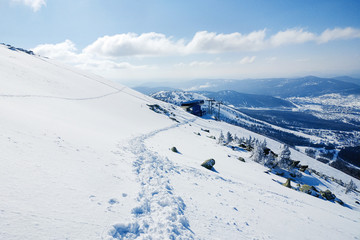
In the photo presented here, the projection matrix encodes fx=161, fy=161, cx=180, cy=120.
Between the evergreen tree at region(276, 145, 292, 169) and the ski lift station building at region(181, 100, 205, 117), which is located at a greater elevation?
the ski lift station building at region(181, 100, 205, 117)

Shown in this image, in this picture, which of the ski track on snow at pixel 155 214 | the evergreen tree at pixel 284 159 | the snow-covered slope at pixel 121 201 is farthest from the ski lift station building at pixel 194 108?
the ski track on snow at pixel 155 214

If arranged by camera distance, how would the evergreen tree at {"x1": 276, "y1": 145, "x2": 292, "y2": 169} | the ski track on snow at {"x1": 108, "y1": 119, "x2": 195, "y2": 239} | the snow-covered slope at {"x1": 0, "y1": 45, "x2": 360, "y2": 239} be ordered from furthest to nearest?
the evergreen tree at {"x1": 276, "y1": 145, "x2": 292, "y2": 169}
the ski track on snow at {"x1": 108, "y1": 119, "x2": 195, "y2": 239}
the snow-covered slope at {"x1": 0, "y1": 45, "x2": 360, "y2": 239}

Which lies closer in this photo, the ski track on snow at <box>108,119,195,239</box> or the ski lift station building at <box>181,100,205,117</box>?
the ski track on snow at <box>108,119,195,239</box>

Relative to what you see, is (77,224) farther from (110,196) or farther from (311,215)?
(311,215)

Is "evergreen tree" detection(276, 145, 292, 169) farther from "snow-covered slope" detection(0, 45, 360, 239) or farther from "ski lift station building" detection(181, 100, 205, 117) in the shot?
"ski lift station building" detection(181, 100, 205, 117)

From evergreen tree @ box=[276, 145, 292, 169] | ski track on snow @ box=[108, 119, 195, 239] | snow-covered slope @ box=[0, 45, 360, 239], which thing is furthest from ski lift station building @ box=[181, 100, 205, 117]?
ski track on snow @ box=[108, 119, 195, 239]

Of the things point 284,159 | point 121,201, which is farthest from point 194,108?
point 121,201

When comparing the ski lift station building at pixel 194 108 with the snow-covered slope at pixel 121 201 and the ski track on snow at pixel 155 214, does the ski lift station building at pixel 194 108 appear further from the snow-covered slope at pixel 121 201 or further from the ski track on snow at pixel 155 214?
the ski track on snow at pixel 155 214

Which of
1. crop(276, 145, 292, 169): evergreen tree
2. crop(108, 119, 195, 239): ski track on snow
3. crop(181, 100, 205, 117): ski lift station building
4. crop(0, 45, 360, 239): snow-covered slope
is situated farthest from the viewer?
crop(181, 100, 205, 117): ski lift station building

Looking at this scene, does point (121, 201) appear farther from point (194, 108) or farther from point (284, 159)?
point (194, 108)

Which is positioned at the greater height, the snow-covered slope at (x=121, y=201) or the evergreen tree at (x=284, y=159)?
the snow-covered slope at (x=121, y=201)

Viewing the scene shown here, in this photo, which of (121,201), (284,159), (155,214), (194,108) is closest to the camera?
(155,214)

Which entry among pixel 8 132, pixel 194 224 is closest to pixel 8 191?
pixel 8 132

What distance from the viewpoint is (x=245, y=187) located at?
15.5m
